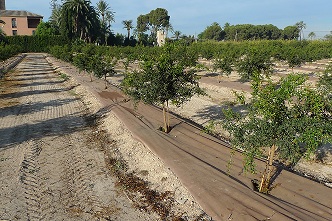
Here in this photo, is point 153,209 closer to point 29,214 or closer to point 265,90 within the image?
point 29,214

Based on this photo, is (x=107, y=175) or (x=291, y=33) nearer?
(x=107, y=175)

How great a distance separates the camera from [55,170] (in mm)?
10930

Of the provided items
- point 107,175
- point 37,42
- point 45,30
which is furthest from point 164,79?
point 45,30

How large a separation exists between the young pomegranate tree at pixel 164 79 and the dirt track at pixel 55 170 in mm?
2935

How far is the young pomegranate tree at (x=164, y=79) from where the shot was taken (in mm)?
12977

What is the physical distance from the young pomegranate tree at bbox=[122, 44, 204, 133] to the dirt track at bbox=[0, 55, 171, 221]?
116 inches

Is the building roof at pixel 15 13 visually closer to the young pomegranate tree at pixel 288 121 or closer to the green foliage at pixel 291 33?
the green foliage at pixel 291 33

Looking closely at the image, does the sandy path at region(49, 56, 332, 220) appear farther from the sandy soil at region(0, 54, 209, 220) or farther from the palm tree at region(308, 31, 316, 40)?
the palm tree at region(308, 31, 316, 40)

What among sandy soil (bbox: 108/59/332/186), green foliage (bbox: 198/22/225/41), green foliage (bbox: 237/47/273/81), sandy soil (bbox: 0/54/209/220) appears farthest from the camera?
green foliage (bbox: 198/22/225/41)

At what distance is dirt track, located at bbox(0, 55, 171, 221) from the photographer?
27.4 ft

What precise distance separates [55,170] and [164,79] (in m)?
5.75

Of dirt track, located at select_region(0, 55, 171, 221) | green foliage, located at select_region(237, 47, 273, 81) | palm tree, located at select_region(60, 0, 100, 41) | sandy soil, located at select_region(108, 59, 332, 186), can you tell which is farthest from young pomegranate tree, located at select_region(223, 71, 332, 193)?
palm tree, located at select_region(60, 0, 100, 41)

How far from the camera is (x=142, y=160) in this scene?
38.0 feet

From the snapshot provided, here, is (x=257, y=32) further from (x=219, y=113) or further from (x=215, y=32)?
(x=219, y=113)
